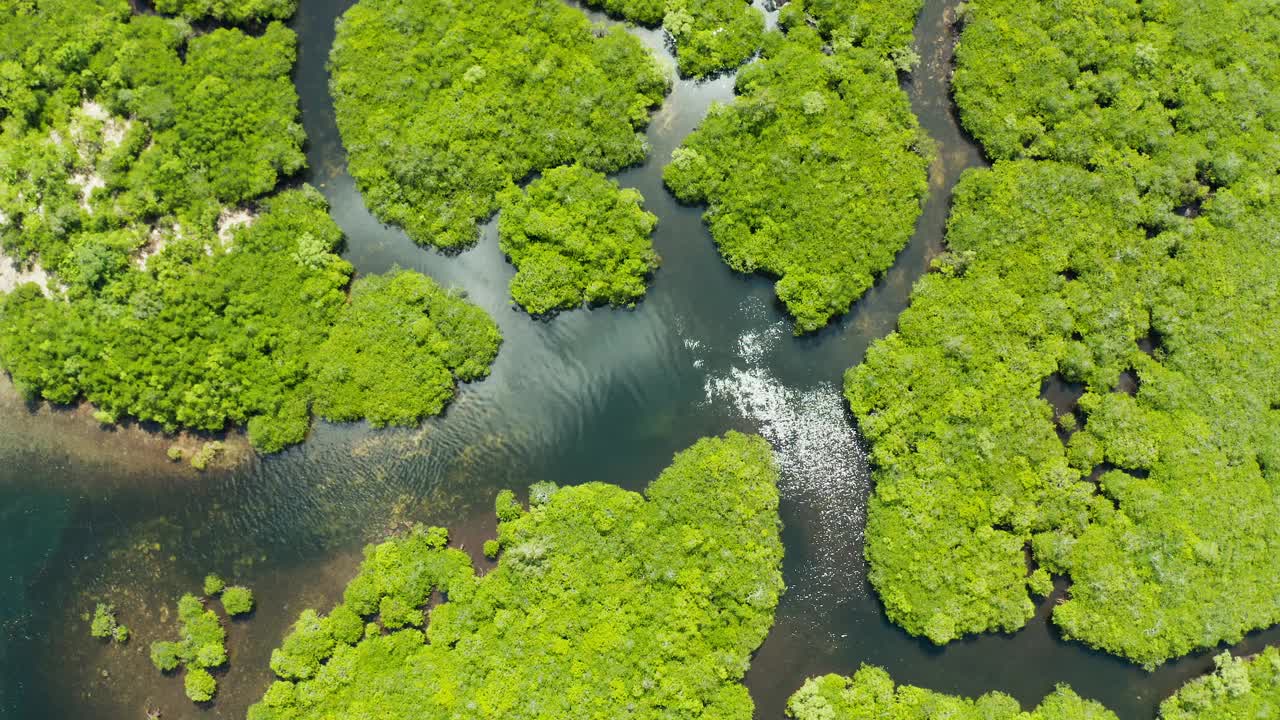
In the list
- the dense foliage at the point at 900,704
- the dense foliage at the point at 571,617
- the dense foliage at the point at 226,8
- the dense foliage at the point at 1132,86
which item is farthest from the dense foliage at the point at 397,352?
the dense foliage at the point at 1132,86

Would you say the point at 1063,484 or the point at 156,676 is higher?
the point at 1063,484

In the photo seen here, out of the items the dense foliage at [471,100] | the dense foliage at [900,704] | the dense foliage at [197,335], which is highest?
the dense foliage at [471,100]

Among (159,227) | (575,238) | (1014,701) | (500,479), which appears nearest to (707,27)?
(575,238)

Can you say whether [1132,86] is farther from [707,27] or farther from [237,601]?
[237,601]

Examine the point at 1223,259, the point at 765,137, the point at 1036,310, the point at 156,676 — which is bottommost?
the point at 156,676

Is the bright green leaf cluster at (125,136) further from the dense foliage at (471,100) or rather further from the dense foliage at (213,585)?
the dense foliage at (213,585)

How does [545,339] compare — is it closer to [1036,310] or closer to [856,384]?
[856,384]

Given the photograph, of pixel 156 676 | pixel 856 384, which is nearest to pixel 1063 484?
pixel 856 384
